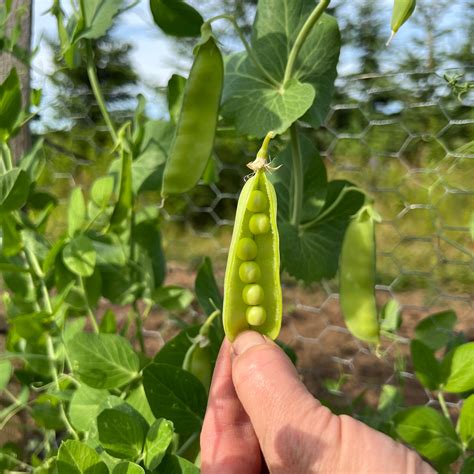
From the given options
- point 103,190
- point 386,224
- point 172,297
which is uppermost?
point 103,190

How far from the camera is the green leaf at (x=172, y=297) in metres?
0.71

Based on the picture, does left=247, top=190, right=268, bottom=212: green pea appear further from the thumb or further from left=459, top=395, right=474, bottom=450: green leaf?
left=459, top=395, right=474, bottom=450: green leaf

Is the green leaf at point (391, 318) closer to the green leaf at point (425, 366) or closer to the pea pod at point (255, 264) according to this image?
the green leaf at point (425, 366)

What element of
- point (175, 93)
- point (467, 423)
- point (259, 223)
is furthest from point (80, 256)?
point (467, 423)

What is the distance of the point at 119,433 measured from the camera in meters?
0.45

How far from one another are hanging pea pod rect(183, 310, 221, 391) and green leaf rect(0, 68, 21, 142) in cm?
32

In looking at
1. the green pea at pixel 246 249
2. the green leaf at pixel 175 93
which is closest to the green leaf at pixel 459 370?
the green pea at pixel 246 249

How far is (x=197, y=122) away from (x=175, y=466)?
0.29 meters

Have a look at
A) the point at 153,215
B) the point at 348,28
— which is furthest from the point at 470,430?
the point at 348,28

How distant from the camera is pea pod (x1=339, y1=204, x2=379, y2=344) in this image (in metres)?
0.56

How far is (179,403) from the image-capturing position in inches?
19.3

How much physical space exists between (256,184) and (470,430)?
31 centimetres

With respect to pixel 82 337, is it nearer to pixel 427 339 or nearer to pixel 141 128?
pixel 141 128

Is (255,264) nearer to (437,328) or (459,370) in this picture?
(459,370)
